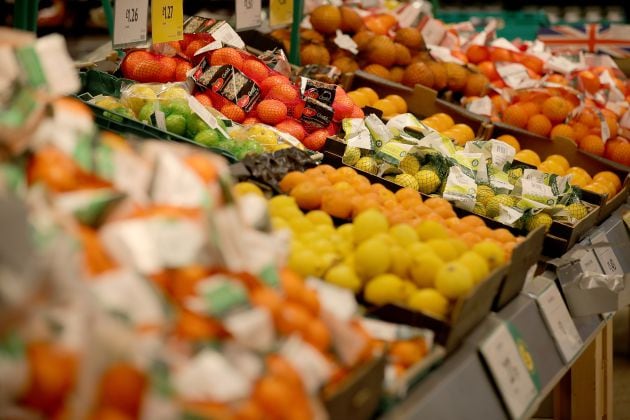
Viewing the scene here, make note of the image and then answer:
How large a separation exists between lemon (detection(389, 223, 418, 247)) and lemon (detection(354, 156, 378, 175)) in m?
0.76

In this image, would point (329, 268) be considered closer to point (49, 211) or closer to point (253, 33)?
point (49, 211)

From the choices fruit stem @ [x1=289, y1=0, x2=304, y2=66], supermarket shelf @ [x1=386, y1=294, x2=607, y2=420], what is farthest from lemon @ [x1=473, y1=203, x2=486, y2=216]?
fruit stem @ [x1=289, y1=0, x2=304, y2=66]

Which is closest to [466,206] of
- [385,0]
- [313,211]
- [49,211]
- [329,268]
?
[313,211]

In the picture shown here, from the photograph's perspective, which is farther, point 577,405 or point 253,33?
point 253,33

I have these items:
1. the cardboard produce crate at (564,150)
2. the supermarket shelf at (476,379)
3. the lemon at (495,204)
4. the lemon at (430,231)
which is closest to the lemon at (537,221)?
the lemon at (495,204)

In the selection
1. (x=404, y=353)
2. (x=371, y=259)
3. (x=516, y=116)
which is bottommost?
(x=516, y=116)

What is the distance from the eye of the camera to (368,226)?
1.79 m

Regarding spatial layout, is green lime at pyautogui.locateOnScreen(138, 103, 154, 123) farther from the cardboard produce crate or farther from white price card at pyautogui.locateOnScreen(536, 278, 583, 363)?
the cardboard produce crate

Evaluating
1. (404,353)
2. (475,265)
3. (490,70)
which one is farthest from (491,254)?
(490,70)

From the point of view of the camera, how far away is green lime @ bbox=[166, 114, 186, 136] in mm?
2484

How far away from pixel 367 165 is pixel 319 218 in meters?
0.71

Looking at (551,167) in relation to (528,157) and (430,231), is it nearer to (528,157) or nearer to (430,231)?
(528,157)

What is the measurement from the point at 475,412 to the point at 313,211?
640 millimetres

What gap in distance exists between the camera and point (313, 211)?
200 centimetres
